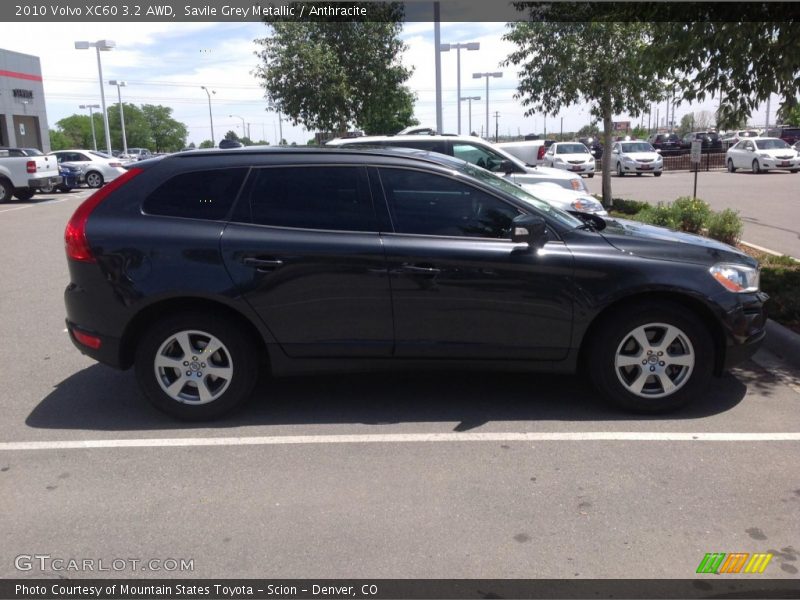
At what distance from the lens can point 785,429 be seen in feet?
15.6

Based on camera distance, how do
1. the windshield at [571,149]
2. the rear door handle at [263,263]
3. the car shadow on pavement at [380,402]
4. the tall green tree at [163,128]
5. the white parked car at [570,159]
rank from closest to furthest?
the rear door handle at [263,263], the car shadow on pavement at [380,402], the white parked car at [570,159], the windshield at [571,149], the tall green tree at [163,128]

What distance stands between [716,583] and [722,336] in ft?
6.93

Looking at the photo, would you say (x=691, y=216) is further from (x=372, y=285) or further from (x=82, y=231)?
(x=82, y=231)

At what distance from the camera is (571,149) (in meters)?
32.4

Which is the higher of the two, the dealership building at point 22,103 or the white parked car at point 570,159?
the dealership building at point 22,103

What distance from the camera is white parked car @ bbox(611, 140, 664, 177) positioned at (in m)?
32.0

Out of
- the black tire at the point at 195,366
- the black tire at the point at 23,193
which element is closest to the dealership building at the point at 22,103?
the black tire at the point at 23,193

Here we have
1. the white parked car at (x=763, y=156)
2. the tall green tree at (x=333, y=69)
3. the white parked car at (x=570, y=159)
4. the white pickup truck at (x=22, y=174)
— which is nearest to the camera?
the tall green tree at (x=333, y=69)

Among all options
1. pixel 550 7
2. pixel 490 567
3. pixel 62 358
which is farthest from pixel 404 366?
pixel 550 7

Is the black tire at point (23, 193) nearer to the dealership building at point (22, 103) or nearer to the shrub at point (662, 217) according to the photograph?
the shrub at point (662, 217)

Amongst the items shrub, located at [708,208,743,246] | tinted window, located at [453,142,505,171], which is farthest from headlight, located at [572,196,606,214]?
tinted window, located at [453,142,505,171]

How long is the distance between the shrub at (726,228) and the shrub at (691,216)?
38 cm

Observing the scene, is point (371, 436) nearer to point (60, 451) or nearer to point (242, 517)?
point (242, 517)

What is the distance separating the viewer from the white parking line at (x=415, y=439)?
463 cm
